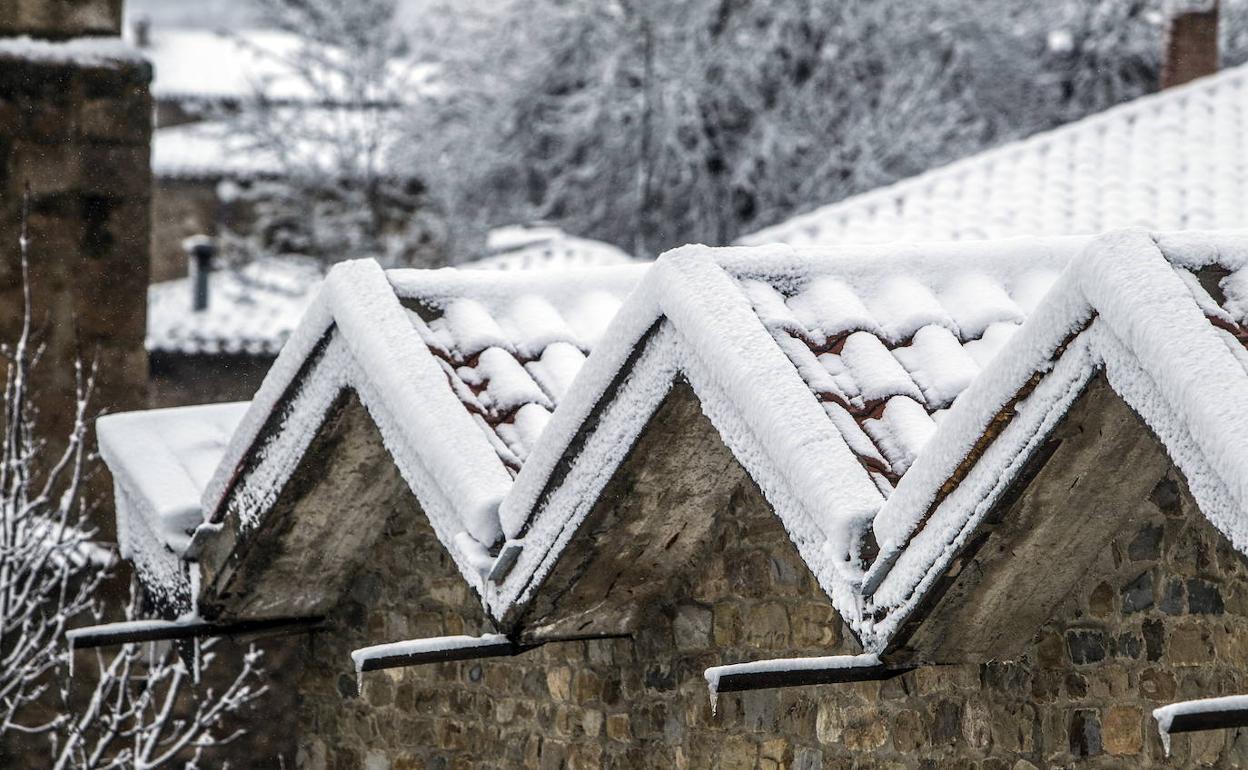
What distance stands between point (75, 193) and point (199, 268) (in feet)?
41.4

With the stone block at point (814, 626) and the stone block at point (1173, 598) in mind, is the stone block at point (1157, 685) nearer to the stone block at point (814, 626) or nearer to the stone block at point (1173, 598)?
the stone block at point (1173, 598)

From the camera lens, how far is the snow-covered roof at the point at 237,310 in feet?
64.5

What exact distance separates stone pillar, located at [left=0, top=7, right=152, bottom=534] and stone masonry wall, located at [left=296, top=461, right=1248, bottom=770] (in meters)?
3.02

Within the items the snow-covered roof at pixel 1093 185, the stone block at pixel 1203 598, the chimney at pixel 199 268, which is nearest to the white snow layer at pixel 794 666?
the stone block at pixel 1203 598

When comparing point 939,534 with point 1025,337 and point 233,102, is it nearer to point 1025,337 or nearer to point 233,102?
point 1025,337

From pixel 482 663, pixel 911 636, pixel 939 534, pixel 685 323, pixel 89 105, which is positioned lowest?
pixel 482 663

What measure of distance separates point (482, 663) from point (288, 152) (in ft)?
57.3

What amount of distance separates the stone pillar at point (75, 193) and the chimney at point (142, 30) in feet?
91.4

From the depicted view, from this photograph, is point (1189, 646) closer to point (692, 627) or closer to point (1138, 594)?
point (1138, 594)

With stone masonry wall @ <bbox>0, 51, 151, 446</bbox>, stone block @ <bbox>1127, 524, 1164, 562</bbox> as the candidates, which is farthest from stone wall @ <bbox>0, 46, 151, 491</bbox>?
stone block @ <bbox>1127, 524, 1164, 562</bbox>

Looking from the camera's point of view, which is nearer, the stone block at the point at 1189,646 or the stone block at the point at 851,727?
the stone block at the point at 1189,646

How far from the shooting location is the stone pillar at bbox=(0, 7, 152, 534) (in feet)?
25.8

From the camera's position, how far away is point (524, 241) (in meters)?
17.2

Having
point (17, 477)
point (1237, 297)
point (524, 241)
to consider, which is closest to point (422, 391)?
point (1237, 297)
